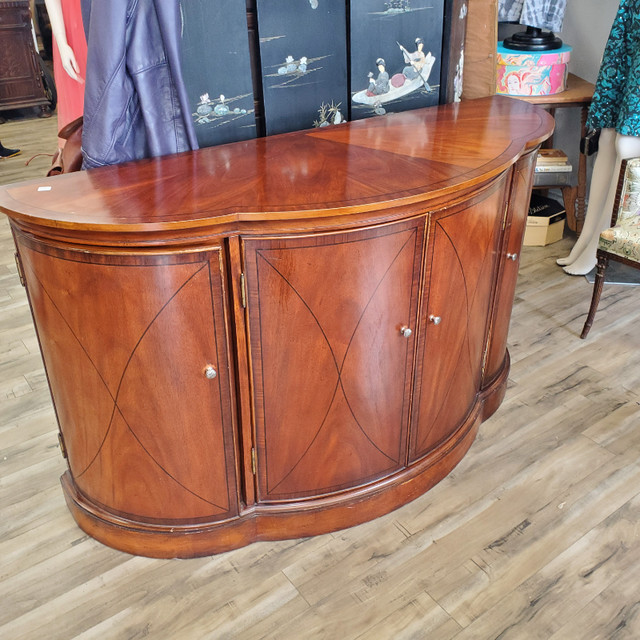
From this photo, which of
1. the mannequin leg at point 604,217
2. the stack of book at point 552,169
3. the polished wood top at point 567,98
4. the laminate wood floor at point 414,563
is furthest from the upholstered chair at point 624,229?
the stack of book at point 552,169

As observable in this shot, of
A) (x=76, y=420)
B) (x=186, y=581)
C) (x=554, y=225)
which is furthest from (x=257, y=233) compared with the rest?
(x=554, y=225)

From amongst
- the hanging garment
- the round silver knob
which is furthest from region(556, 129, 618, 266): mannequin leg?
the round silver knob

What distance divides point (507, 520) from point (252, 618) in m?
0.76

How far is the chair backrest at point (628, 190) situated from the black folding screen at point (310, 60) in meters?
0.82

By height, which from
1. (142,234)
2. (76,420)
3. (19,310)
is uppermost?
(142,234)

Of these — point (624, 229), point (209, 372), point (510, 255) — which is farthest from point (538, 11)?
point (209, 372)

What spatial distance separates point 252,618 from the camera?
169 centimetres

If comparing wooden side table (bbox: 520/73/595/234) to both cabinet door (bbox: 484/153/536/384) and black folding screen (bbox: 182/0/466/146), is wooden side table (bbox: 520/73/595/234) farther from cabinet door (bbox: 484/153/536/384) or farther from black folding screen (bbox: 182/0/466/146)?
cabinet door (bbox: 484/153/536/384)

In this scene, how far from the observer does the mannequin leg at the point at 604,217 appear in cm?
288

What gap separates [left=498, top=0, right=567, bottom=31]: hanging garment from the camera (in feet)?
10.5

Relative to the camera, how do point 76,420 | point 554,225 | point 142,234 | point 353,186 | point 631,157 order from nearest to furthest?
point 142,234, point 353,186, point 76,420, point 631,157, point 554,225

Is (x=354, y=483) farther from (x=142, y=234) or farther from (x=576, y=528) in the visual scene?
(x=142, y=234)

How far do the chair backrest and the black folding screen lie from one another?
2.70 feet

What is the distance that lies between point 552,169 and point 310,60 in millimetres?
1841
